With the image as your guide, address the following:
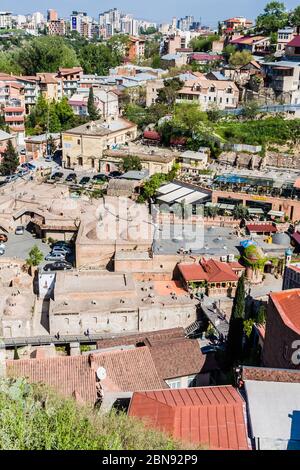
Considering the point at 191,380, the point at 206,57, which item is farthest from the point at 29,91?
the point at 191,380

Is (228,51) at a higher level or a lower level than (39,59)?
higher

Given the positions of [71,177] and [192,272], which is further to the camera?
[71,177]

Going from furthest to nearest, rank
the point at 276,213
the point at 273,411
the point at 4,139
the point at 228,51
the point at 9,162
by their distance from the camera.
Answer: the point at 228,51 < the point at 4,139 < the point at 9,162 < the point at 276,213 < the point at 273,411

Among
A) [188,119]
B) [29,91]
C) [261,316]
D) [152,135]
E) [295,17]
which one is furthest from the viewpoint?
[295,17]

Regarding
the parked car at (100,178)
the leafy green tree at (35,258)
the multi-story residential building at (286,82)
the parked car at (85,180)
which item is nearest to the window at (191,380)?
the leafy green tree at (35,258)

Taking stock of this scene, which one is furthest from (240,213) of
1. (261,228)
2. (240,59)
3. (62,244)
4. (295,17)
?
(295,17)

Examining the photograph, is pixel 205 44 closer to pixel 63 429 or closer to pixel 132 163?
pixel 132 163

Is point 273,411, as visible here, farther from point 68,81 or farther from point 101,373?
point 68,81

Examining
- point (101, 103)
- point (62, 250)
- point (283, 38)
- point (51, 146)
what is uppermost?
→ point (283, 38)
